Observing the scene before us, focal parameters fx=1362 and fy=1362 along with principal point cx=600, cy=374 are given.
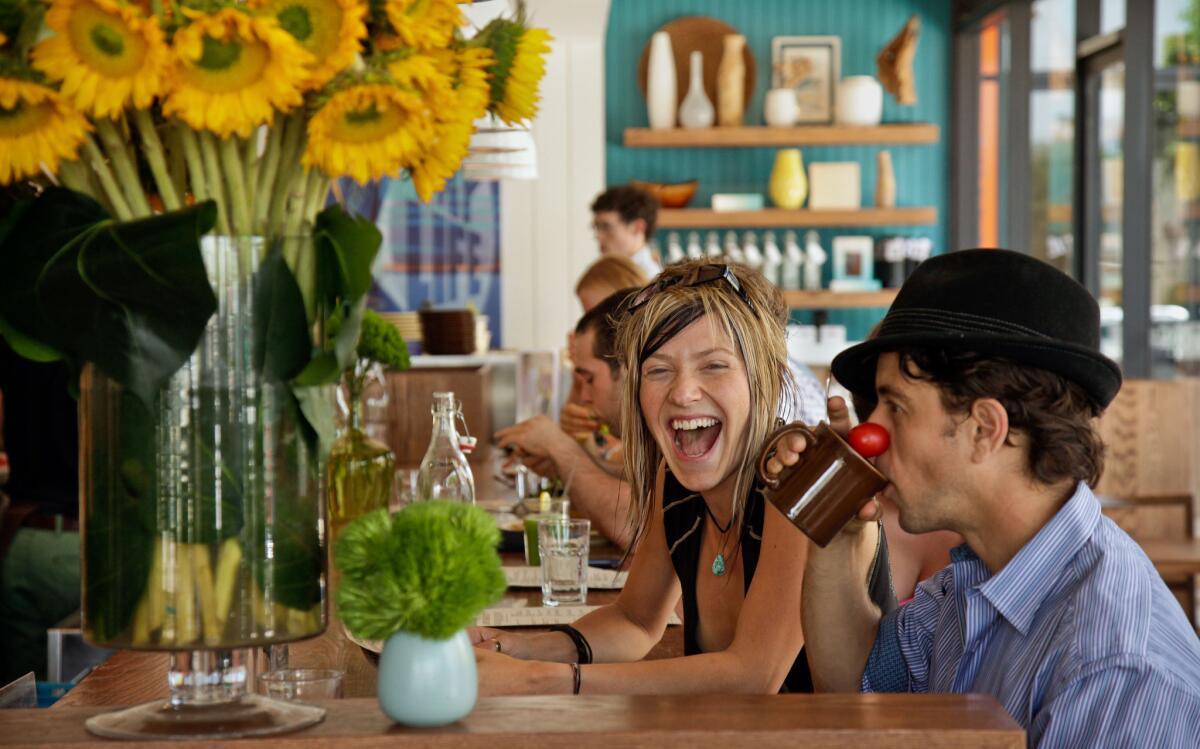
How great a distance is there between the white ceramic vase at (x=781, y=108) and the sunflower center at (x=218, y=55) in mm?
6805

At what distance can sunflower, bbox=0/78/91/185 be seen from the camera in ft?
3.07

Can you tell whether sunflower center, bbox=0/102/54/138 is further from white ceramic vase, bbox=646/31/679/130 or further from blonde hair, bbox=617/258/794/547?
white ceramic vase, bbox=646/31/679/130

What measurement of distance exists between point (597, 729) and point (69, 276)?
489 mm

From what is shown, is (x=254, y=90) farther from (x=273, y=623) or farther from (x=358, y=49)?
(x=273, y=623)

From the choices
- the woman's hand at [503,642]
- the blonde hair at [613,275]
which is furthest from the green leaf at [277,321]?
the blonde hair at [613,275]

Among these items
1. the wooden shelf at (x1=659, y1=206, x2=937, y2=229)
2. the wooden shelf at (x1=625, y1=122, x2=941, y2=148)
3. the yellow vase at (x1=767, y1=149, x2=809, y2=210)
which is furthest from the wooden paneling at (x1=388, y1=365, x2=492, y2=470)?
the yellow vase at (x1=767, y1=149, x2=809, y2=210)

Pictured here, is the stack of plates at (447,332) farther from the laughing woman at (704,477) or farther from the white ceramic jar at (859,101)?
the laughing woman at (704,477)

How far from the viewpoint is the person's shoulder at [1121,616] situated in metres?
1.25

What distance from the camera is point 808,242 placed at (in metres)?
7.65

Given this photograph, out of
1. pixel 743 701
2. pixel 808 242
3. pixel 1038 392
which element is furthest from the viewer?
pixel 808 242

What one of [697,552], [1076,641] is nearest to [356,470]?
[697,552]

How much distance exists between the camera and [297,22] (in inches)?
37.1

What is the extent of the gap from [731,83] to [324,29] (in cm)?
681

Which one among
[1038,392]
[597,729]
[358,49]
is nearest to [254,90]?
[358,49]
